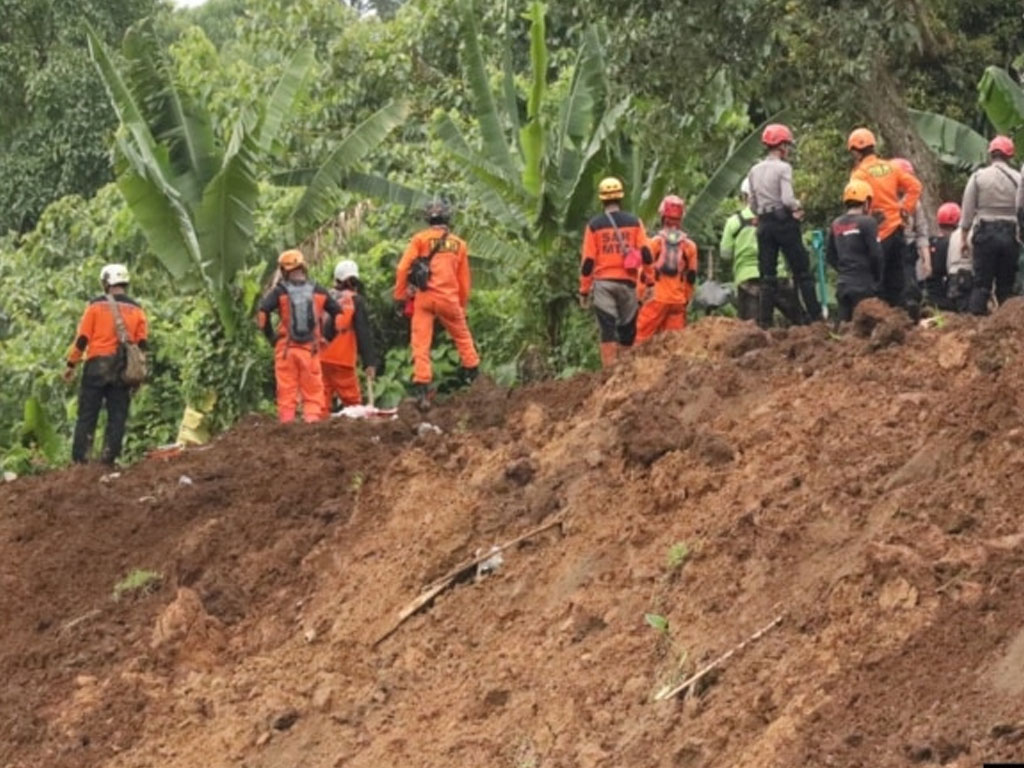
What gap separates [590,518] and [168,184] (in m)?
7.75

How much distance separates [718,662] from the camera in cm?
871

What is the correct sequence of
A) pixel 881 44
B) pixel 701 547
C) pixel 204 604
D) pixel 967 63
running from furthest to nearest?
1. pixel 967 63
2. pixel 881 44
3. pixel 204 604
4. pixel 701 547

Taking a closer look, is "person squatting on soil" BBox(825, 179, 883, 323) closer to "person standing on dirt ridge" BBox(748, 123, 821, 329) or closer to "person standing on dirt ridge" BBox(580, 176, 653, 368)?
"person standing on dirt ridge" BBox(748, 123, 821, 329)

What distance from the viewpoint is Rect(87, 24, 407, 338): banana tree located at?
1739cm

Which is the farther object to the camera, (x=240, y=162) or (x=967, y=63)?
(x=967, y=63)

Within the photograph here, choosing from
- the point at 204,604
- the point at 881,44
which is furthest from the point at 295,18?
the point at 204,604

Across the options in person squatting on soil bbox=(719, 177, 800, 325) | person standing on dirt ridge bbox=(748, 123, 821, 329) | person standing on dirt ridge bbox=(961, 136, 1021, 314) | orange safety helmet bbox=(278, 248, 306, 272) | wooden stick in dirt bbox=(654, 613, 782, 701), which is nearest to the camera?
wooden stick in dirt bbox=(654, 613, 782, 701)

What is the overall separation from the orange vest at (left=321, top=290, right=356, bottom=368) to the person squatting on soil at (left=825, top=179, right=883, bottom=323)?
4436mm

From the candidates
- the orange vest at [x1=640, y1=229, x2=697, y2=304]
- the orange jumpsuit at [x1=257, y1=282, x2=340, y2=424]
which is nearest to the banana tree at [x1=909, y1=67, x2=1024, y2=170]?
the orange vest at [x1=640, y1=229, x2=697, y2=304]

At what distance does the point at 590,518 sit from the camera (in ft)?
36.6

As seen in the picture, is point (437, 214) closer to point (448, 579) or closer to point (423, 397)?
point (423, 397)

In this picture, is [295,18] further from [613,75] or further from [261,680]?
[261,680]

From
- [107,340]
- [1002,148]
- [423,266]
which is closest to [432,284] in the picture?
[423,266]

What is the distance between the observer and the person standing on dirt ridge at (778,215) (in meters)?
15.3
